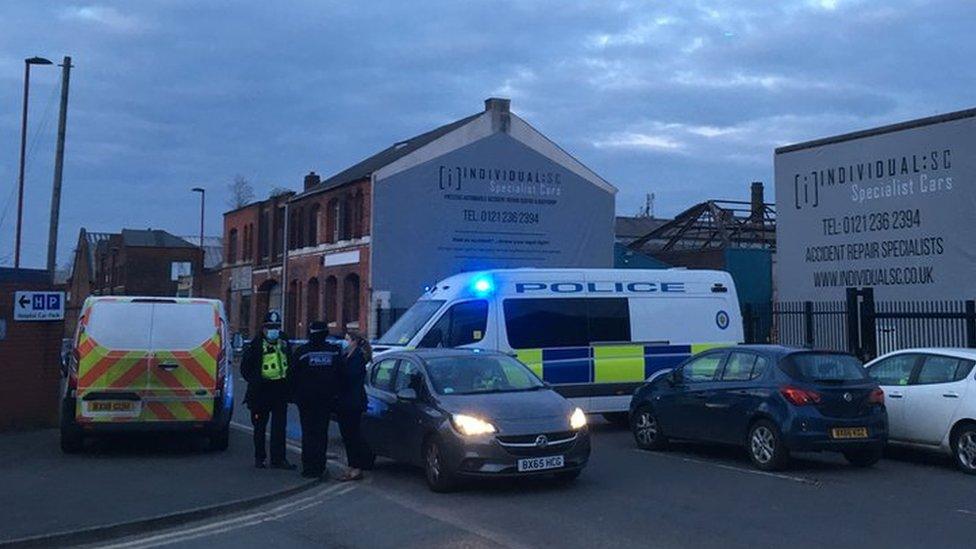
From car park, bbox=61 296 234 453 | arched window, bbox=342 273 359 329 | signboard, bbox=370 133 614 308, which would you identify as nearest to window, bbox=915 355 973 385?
car park, bbox=61 296 234 453

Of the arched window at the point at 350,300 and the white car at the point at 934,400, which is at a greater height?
the arched window at the point at 350,300

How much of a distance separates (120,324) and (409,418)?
4.39m

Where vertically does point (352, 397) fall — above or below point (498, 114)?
below

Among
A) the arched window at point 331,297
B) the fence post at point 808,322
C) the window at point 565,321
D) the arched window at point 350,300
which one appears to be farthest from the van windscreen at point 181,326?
the arched window at point 331,297

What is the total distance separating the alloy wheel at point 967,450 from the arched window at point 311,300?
35590 mm

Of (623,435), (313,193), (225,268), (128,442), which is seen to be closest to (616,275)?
(623,435)

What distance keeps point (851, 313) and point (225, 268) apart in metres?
44.7

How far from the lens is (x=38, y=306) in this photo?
1548 centimetres

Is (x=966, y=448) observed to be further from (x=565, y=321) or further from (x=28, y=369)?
(x=28, y=369)

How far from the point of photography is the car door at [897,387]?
12.8 metres

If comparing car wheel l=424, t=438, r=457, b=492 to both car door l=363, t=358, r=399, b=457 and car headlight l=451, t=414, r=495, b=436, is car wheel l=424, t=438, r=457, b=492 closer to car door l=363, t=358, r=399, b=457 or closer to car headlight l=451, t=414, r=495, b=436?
car headlight l=451, t=414, r=495, b=436

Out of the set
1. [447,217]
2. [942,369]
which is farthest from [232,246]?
[942,369]

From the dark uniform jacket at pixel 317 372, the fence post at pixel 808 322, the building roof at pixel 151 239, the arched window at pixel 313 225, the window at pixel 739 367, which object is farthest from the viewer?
the building roof at pixel 151 239

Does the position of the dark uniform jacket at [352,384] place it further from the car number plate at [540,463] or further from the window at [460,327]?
the window at [460,327]
